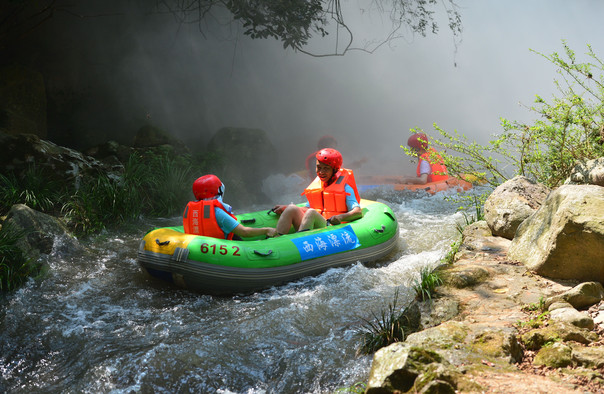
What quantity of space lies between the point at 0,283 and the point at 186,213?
1.68 meters

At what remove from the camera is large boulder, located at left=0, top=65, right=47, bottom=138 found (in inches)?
326

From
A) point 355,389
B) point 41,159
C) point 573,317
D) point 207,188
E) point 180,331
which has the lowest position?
point 180,331

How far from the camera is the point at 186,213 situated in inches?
185

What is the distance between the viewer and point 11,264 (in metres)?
4.26

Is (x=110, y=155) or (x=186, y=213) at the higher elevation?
(x=110, y=155)

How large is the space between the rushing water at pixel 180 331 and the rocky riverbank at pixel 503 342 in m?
0.58

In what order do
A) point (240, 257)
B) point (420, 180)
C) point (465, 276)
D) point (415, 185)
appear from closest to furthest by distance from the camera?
point (465, 276)
point (240, 257)
point (415, 185)
point (420, 180)

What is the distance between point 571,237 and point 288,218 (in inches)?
115

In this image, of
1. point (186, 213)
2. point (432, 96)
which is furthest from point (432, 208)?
point (432, 96)

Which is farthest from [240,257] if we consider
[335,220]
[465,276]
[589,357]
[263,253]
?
[589,357]

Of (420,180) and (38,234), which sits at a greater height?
(420,180)

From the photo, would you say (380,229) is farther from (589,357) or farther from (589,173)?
(589,357)

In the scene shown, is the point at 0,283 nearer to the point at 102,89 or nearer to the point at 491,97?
the point at 102,89

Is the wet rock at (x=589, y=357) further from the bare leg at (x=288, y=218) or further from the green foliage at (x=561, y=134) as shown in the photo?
the bare leg at (x=288, y=218)
